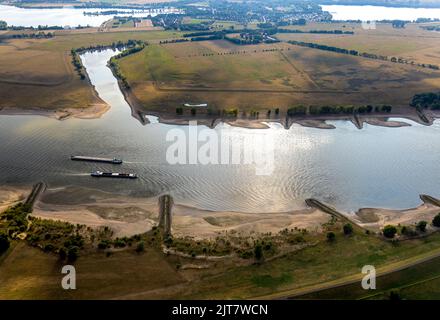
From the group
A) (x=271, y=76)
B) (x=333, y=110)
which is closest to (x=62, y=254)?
(x=333, y=110)

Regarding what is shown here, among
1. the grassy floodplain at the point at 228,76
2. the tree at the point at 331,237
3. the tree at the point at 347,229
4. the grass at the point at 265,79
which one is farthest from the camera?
the grass at the point at 265,79

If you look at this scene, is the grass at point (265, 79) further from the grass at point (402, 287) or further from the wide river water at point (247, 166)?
the grass at point (402, 287)

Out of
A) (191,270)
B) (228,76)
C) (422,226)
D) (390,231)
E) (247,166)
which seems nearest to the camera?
(191,270)

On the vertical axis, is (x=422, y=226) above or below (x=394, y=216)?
above

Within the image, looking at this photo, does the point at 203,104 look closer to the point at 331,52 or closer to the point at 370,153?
the point at 370,153

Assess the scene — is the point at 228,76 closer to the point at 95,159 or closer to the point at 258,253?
the point at 95,159

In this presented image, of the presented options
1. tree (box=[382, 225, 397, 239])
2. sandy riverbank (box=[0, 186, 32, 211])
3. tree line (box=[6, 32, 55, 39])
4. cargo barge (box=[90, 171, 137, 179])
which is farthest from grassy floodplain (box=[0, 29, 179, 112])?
tree (box=[382, 225, 397, 239])

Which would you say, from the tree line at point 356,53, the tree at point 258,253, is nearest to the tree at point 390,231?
the tree at point 258,253

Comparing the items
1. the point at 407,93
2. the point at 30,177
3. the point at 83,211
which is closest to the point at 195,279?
the point at 83,211
